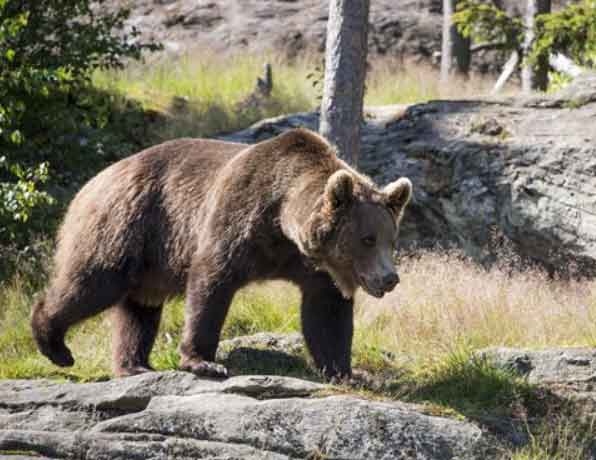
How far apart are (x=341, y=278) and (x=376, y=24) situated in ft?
51.4

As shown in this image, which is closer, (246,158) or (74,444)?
(74,444)

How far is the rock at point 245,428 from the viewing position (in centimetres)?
502

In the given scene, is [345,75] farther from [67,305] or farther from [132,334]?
[67,305]

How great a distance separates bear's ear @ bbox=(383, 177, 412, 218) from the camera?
619 centimetres

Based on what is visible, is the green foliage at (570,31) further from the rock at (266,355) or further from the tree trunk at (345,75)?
the rock at (266,355)

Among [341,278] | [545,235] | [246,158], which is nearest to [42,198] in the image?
[246,158]

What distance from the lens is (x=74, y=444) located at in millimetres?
5070

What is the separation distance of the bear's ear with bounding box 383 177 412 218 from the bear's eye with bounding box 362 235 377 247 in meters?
0.35

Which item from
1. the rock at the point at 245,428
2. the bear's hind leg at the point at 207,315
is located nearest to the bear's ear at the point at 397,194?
the bear's hind leg at the point at 207,315

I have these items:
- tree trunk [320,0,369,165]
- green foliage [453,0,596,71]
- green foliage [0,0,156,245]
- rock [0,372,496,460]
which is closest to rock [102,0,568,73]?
green foliage [453,0,596,71]

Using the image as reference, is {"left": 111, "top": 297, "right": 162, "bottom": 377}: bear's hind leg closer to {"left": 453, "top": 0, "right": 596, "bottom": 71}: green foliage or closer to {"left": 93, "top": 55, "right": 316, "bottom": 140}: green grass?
{"left": 93, "top": 55, "right": 316, "bottom": 140}: green grass

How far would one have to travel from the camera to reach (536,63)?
46.4 ft

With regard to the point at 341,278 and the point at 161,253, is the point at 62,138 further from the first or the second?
the point at 341,278

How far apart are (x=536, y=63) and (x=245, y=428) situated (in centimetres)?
1042
